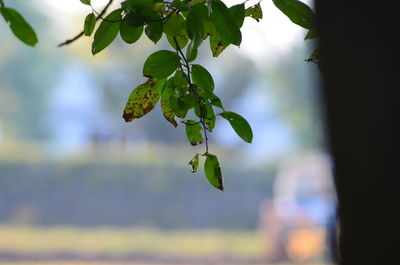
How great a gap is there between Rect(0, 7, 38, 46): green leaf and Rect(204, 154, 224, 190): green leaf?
24 cm

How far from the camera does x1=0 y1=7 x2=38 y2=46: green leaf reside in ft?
2.49

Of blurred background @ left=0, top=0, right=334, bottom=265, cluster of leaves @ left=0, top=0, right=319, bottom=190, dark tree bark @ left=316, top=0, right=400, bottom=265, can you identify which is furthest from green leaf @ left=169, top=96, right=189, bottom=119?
blurred background @ left=0, top=0, right=334, bottom=265

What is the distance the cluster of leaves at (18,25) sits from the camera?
759mm

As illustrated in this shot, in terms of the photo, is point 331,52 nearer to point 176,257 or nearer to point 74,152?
point 176,257

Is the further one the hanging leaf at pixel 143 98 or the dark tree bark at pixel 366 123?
the hanging leaf at pixel 143 98

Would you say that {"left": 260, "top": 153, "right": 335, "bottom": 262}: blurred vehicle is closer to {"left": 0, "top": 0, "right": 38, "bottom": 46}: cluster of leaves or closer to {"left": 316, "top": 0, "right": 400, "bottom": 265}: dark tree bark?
{"left": 0, "top": 0, "right": 38, "bottom": 46}: cluster of leaves

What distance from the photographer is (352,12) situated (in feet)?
1.46

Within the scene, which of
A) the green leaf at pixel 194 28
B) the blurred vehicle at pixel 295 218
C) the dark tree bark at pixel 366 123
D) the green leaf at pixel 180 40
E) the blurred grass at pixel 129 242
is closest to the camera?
the dark tree bark at pixel 366 123

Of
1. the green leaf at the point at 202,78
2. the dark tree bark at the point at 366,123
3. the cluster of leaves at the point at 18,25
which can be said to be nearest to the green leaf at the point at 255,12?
the green leaf at the point at 202,78

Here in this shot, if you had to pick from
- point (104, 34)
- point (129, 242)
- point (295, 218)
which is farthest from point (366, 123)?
point (295, 218)

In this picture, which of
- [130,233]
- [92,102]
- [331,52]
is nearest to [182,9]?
[331,52]

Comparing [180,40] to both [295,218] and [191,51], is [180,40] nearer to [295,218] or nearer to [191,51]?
[191,51]

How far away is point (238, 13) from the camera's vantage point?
0.81m

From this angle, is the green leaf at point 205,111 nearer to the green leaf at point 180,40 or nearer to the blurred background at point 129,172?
the green leaf at point 180,40
